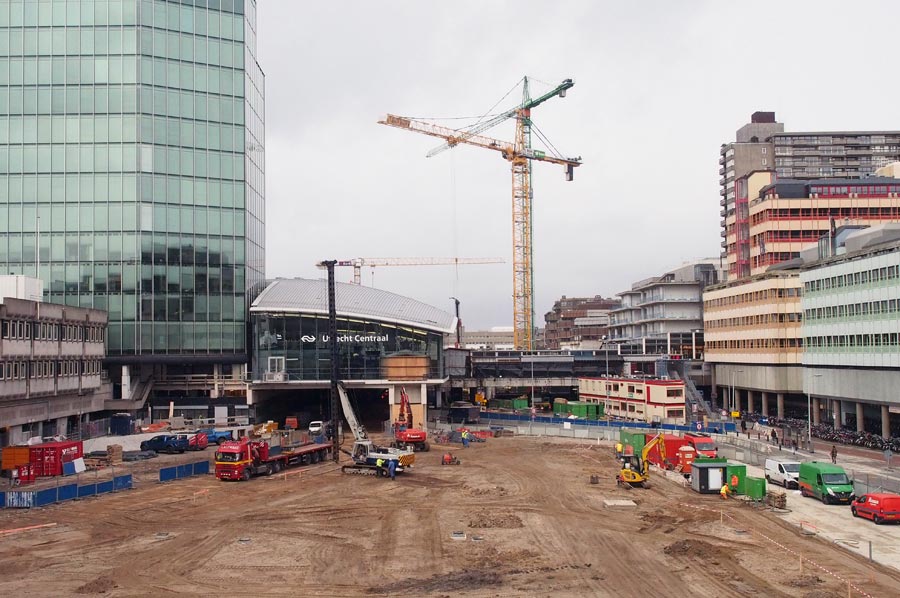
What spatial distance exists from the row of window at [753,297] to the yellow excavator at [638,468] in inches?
1602

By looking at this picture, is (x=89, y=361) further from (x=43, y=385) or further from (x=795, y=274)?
(x=795, y=274)

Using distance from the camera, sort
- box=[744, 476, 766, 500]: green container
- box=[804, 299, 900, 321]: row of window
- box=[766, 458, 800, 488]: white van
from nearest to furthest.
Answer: box=[744, 476, 766, 500]: green container < box=[766, 458, 800, 488]: white van < box=[804, 299, 900, 321]: row of window

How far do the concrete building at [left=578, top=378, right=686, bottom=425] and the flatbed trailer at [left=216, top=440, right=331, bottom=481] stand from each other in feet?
133

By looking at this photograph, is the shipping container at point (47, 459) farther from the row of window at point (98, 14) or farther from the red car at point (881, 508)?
the row of window at point (98, 14)

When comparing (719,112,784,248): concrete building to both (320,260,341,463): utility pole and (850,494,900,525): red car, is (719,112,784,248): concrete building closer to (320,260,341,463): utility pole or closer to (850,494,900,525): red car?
(320,260,341,463): utility pole

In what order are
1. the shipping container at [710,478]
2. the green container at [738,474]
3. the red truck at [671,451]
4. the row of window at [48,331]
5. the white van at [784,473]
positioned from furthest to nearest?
the row of window at [48,331] → the red truck at [671,451] → the white van at [784,473] → the shipping container at [710,478] → the green container at [738,474]

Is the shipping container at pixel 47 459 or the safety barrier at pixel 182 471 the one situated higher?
the shipping container at pixel 47 459

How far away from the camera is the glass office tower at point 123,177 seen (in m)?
88.7

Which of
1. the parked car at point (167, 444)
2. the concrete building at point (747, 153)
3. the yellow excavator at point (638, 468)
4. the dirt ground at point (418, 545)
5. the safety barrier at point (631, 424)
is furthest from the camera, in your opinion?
the concrete building at point (747, 153)

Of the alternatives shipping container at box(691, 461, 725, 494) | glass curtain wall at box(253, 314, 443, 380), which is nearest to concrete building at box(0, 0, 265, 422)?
glass curtain wall at box(253, 314, 443, 380)

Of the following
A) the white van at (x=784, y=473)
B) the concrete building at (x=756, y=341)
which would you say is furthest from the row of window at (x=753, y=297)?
the white van at (x=784, y=473)

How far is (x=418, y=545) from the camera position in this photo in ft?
119

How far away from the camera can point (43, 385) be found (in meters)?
69.6

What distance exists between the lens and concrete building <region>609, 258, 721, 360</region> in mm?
127250
